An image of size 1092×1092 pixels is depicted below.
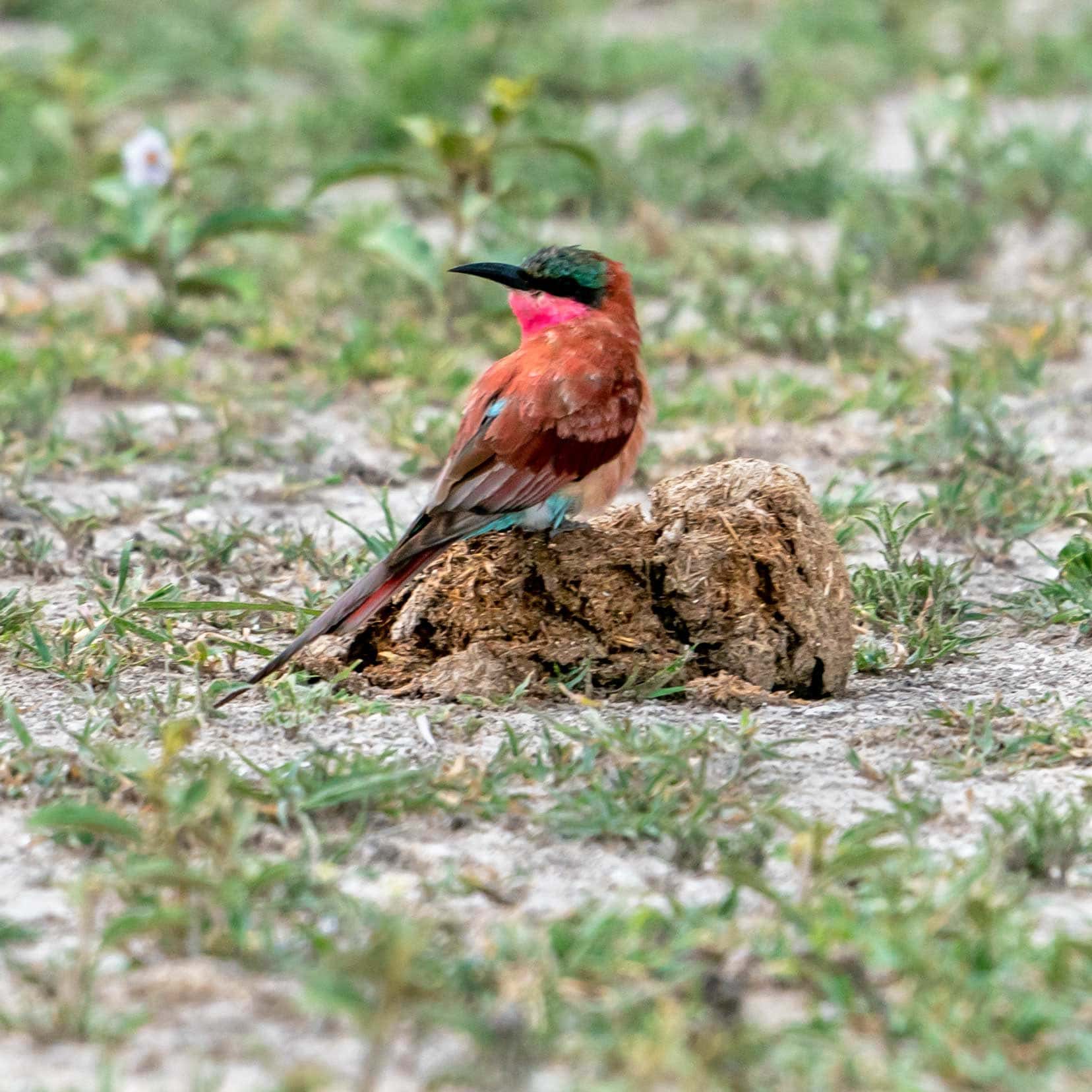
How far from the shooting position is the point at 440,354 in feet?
18.3

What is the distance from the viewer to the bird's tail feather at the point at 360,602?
10.7 ft

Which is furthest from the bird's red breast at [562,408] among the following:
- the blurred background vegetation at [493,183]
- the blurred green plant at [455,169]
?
the blurred green plant at [455,169]

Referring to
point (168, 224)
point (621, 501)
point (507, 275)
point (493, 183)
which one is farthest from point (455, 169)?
point (507, 275)

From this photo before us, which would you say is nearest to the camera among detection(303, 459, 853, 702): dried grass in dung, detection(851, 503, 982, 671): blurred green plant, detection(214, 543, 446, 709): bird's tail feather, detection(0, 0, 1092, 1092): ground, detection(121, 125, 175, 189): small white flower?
detection(0, 0, 1092, 1092): ground

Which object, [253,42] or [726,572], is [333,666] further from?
[253,42]

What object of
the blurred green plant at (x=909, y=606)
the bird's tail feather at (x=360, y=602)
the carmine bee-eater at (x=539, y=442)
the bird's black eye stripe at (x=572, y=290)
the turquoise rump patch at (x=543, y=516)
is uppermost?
the bird's black eye stripe at (x=572, y=290)

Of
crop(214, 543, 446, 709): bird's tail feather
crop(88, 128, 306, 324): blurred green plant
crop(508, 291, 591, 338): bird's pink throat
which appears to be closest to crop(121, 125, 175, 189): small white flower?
crop(88, 128, 306, 324): blurred green plant

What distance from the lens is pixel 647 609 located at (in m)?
3.46

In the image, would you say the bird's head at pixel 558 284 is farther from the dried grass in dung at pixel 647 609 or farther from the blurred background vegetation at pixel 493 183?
the blurred background vegetation at pixel 493 183

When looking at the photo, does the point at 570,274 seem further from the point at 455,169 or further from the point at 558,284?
the point at 455,169

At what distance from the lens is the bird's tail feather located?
3248mm

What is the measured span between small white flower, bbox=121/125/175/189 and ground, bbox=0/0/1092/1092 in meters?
0.07

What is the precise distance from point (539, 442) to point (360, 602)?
467 mm

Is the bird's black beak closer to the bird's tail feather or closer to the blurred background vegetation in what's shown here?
the bird's tail feather
